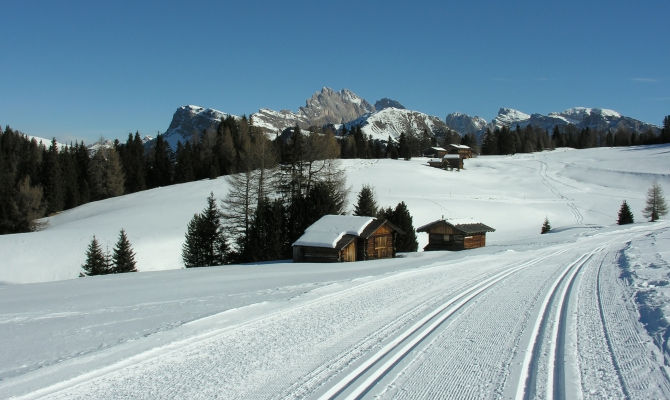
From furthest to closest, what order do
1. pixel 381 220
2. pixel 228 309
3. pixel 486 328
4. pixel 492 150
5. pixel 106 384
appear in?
1. pixel 492 150
2. pixel 381 220
3. pixel 228 309
4. pixel 486 328
5. pixel 106 384

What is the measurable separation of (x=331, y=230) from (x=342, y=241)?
159 centimetres

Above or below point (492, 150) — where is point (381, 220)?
below

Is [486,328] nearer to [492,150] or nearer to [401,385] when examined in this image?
[401,385]

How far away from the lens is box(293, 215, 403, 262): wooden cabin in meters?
32.0

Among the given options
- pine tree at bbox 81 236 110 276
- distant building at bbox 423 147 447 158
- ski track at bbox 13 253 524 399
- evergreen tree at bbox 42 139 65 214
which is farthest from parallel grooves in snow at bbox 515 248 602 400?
distant building at bbox 423 147 447 158

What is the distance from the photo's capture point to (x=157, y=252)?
39.3 meters

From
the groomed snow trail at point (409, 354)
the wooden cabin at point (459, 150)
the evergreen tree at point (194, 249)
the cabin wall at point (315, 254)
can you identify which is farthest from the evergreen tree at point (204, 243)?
the wooden cabin at point (459, 150)

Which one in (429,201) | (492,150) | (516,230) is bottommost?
(516,230)

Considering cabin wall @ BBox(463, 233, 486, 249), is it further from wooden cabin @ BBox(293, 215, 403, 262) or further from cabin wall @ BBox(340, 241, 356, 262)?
cabin wall @ BBox(340, 241, 356, 262)

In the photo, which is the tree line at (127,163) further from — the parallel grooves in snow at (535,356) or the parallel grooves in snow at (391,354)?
the parallel grooves in snow at (535,356)

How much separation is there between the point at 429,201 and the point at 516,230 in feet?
39.8

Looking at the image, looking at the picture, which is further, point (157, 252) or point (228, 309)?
point (157, 252)

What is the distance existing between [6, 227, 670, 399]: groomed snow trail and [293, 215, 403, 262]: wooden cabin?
18957 mm

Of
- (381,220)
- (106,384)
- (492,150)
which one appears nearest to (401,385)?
(106,384)
